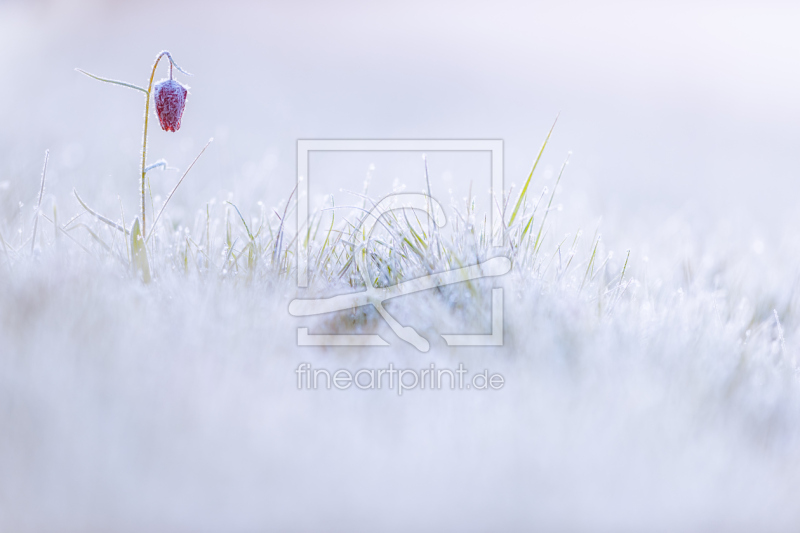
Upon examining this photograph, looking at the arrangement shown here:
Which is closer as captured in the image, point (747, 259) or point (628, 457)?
point (628, 457)

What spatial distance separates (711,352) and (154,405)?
1.99 feet

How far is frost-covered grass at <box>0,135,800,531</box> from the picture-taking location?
1.90ft

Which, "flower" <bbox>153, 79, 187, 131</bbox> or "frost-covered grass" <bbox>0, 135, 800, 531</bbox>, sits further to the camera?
"flower" <bbox>153, 79, 187, 131</bbox>

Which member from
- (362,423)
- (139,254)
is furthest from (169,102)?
(362,423)

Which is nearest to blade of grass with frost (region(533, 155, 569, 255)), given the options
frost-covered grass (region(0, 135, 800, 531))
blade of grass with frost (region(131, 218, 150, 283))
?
frost-covered grass (region(0, 135, 800, 531))

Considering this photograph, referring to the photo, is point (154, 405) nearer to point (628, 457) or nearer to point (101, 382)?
point (101, 382)

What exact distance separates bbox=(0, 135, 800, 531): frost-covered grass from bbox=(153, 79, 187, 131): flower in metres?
0.22

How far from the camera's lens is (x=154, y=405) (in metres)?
0.59

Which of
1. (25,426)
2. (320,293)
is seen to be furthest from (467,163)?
(25,426)

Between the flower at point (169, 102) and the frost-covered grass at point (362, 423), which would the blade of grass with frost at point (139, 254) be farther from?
the flower at point (169, 102)

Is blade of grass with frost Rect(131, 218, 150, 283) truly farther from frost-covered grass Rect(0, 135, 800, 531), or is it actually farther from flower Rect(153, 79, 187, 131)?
flower Rect(153, 79, 187, 131)

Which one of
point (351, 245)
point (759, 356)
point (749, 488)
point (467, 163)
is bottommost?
point (749, 488)

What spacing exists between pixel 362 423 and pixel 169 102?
1.63 feet

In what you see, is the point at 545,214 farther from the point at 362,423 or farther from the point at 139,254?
the point at 139,254
